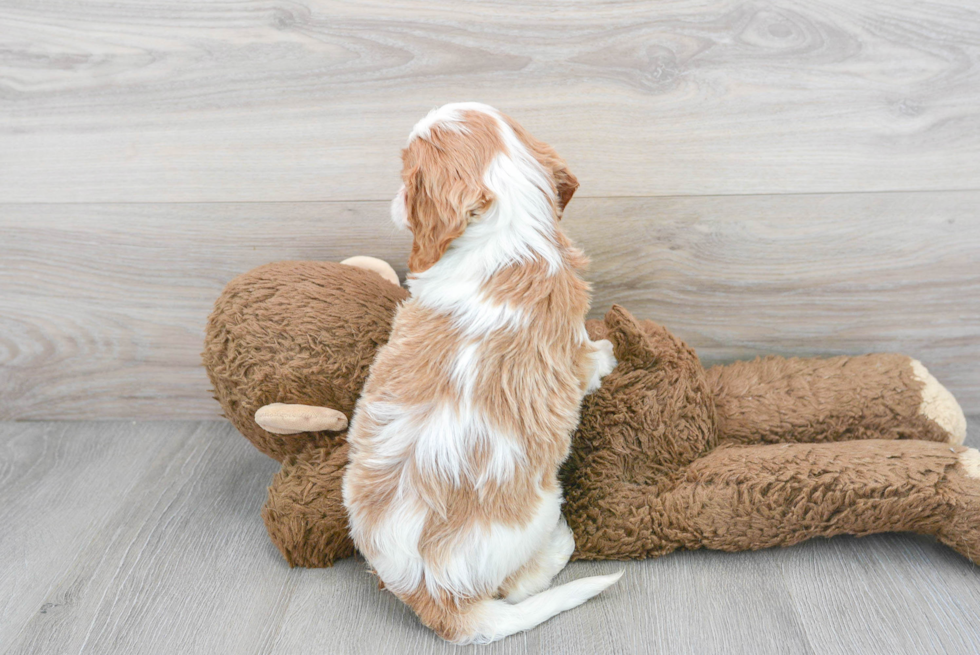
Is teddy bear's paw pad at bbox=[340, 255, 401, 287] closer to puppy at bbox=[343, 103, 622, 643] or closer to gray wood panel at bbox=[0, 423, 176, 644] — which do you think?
puppy at bbox=[343, 103, 622, 643]

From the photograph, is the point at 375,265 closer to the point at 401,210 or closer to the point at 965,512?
the point at 401,210

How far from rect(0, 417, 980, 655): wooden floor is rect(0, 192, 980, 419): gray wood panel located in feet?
1.38

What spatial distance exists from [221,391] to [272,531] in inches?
10.2

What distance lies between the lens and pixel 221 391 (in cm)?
125

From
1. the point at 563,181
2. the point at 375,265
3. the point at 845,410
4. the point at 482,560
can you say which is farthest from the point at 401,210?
the point at 845,410

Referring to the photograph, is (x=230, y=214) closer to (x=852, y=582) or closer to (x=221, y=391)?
(x=221, y=391)

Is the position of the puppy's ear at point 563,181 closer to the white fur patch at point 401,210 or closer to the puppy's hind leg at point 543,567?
the white fur patch at point 401,210

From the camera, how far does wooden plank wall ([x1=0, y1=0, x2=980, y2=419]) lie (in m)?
1.30

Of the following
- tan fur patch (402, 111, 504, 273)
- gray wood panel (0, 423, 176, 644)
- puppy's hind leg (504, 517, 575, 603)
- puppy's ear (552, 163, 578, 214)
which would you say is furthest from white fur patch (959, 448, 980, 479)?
gray wood panel (0, 423, 176, 644)

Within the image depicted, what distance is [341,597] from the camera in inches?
44.6

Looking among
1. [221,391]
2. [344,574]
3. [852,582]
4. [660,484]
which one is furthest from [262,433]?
[852,582]

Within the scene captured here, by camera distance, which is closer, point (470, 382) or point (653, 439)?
point (470, 382)

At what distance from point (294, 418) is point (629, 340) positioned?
0.58 m

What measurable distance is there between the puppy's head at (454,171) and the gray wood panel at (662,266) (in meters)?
0.40
